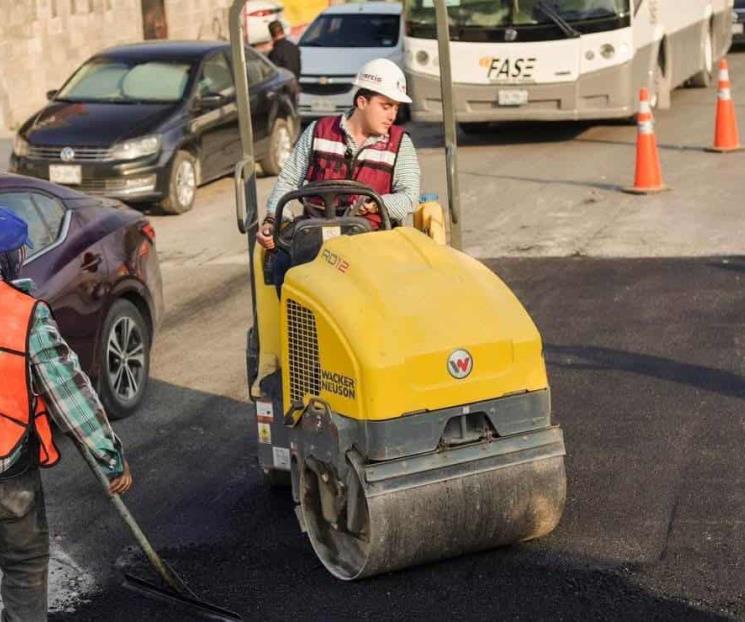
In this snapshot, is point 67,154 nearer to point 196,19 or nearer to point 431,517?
point 431,517

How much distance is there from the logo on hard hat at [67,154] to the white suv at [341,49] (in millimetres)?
6020

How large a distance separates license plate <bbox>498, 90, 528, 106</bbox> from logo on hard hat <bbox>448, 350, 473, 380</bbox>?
41.4ft

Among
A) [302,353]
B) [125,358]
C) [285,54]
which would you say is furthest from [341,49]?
[302,353]

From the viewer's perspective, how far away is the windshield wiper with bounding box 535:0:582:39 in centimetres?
1822

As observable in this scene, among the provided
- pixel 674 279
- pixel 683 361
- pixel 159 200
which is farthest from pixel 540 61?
pixel 683 361

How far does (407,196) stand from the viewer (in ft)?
24.3

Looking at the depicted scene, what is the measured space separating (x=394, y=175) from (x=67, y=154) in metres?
9.39

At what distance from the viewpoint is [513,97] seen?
18594 millimetres

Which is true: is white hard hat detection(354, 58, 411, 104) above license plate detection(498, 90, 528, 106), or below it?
above

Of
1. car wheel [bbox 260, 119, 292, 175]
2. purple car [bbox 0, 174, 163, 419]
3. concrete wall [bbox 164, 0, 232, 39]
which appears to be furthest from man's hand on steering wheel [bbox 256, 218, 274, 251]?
concrete wall [bbox 164, 0, 232, 39]

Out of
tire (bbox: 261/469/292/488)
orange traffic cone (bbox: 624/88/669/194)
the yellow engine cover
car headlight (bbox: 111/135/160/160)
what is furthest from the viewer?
car headlight (bbox: 111/135/160/160)

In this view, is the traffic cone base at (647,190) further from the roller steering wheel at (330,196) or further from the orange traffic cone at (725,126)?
the roller steering wheel at (330,196)

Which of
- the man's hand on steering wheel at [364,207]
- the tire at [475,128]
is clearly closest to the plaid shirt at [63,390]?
the man's hand on steering wheel at [364,207]

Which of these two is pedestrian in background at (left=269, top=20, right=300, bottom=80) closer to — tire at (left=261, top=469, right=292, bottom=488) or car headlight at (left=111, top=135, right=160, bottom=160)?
car headlight at (left=111, top=135, right=160, bottom=160)
